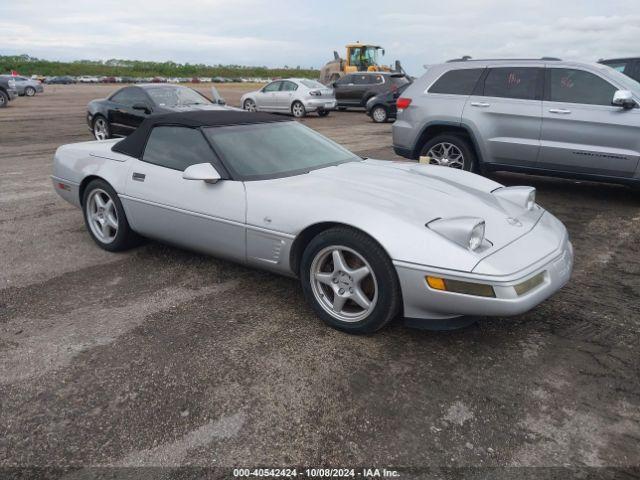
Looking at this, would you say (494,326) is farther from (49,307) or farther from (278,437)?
(49,307)

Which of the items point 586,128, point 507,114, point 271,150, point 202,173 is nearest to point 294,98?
point 507,114

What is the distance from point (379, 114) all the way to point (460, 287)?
15.7 meters

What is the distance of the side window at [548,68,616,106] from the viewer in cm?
639

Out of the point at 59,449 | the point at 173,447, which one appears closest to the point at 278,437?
the point at 173,447

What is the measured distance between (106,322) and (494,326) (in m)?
2.53

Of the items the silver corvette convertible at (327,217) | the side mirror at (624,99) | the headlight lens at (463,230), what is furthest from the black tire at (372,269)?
the side mirror at (624,99)

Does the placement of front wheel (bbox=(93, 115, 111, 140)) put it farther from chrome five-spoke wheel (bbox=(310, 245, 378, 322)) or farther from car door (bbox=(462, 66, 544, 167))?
chrome five-spoke wheel (bbox=(310, 245, 378, 322))

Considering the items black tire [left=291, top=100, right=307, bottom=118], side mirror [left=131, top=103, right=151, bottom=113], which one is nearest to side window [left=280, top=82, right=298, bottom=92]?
black tire [left=291, top=100, right=307, bottom=118]

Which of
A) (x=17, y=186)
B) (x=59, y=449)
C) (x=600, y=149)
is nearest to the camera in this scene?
(x=59, y=449)

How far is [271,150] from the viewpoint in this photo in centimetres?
415

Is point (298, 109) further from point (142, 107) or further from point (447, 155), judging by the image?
point (447, 155)

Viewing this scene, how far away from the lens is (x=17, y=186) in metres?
7.64

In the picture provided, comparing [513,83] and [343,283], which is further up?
[513,83]

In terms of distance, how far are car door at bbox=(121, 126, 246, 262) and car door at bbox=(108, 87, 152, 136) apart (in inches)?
285
